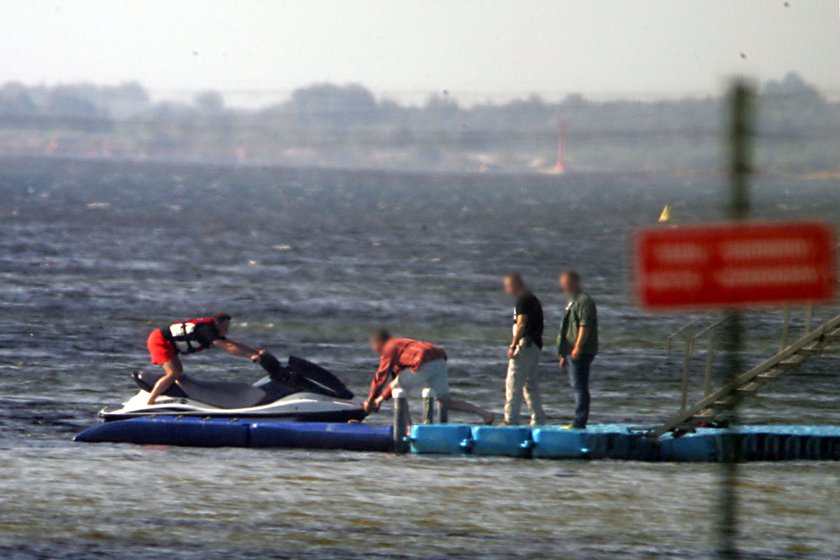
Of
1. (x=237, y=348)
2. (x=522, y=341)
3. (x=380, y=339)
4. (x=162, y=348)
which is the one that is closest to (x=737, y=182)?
(x=522, y=341)

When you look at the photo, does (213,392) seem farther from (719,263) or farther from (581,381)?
(719,263)

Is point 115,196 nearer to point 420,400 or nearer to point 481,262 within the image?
point 481,262

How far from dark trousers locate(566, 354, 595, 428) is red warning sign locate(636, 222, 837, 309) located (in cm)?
898

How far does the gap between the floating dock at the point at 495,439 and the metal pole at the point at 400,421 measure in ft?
0.25

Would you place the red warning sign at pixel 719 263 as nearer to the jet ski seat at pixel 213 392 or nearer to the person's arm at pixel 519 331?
the person's arm at pixel 519 331

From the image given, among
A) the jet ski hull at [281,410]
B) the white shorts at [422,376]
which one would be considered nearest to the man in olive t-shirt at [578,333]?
the white shorts at [422,376]

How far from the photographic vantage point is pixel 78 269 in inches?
2256

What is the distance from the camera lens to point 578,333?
52.0 ft

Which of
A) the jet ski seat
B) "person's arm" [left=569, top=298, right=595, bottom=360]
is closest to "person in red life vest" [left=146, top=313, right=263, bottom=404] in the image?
the jet ski seat

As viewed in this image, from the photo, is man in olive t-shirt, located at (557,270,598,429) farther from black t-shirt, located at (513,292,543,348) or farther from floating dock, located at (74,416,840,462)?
floating dock, located at (74,416,840,462)

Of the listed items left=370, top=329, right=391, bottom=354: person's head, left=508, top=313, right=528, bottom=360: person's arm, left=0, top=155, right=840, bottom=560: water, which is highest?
left=508, top=313, right=528, bottom=360: person's arm

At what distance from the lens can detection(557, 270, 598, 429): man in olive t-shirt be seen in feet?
51.7

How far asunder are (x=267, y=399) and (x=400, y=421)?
1977 millimetres

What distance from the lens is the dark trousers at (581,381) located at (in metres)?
15.8
